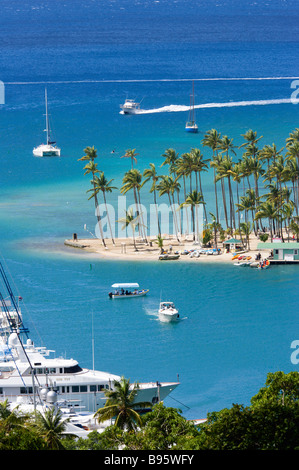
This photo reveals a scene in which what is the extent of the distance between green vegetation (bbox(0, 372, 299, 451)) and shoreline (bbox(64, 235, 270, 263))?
56668mm

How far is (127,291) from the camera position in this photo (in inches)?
4441

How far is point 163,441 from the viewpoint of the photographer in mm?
60000

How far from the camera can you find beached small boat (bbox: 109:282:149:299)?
4432 inches

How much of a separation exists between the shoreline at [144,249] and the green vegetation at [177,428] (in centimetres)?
5667

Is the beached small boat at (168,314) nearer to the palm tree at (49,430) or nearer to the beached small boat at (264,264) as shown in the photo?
the beached small boat at (264,264)

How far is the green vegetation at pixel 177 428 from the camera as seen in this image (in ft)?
186

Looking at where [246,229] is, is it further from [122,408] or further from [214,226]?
[122,408]

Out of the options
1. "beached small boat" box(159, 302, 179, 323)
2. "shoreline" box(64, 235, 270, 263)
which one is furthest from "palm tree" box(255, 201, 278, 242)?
"beached small boat" box(159, 302, 179, 323)

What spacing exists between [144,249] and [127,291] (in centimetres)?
1713

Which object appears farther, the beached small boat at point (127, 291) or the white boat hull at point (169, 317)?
the beached small boat at point (127, 291)

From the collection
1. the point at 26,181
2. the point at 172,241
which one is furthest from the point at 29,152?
the point at 172,241

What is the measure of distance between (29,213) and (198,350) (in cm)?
5562

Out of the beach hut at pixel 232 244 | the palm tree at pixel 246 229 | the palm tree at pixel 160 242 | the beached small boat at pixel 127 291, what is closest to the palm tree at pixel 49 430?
the beached small boat at pixel 127 291

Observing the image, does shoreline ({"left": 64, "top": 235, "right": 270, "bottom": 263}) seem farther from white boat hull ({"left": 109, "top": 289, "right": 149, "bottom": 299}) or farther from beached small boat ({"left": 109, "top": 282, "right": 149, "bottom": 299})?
white boat hull ({"left": 109, "top": 289, "right": 149, "bottom": 299})
